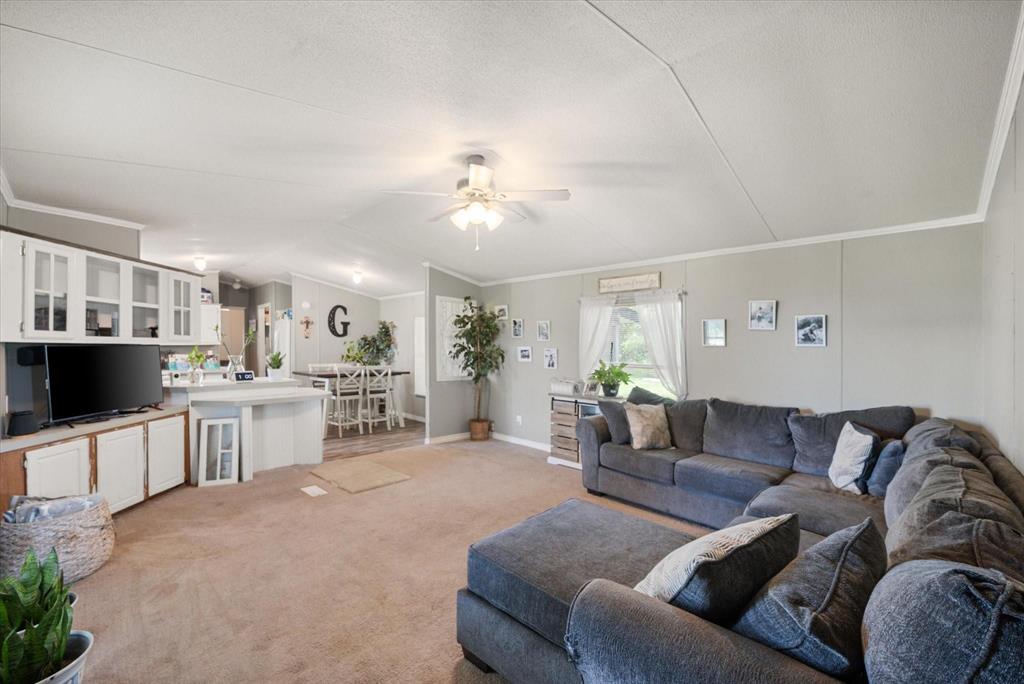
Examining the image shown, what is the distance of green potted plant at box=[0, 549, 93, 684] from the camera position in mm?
1262

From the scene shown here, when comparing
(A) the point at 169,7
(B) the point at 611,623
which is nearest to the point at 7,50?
(A) the point at 169,7

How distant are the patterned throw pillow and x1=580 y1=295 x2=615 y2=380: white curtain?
1.22 metres

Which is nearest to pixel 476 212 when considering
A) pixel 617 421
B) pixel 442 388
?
pixel 617 421

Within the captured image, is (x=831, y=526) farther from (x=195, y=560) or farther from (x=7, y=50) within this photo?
(x=7, y=50)

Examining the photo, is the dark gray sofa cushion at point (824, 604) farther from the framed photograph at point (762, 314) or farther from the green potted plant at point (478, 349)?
the green potted plant at point (478, 349)

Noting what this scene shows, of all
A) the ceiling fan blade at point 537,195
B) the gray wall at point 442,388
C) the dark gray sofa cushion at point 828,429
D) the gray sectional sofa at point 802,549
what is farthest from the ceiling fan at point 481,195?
the gray wall at point 442,388

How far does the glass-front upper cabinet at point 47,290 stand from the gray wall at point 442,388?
3581mm

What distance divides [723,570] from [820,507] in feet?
5.93

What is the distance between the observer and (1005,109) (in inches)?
78.2

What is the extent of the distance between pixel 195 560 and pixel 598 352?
13.3 ft

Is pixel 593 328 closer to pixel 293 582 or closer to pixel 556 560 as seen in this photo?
pixel 556 560

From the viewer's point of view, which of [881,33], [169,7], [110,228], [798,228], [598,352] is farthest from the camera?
[598,352]

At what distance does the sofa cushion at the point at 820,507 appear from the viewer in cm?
234

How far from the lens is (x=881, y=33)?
174 cm
